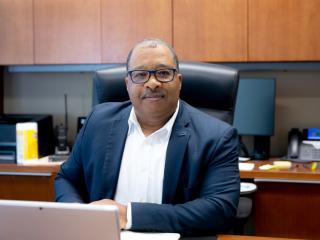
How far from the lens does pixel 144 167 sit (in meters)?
1.45

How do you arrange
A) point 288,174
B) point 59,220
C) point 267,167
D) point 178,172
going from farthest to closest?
point 267,167 → point 288,174 → point 178,172 → point 59,220

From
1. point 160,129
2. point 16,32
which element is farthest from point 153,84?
point 16,32

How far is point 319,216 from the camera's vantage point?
229 centimetres

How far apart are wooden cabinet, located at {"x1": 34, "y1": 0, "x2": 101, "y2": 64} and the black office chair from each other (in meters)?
1.06

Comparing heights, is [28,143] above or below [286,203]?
above

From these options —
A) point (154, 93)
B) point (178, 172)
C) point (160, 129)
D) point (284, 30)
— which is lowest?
point (178, 172)

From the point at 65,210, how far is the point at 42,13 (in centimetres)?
221

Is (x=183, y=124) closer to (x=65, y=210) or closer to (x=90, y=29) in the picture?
(x=65, y=210)

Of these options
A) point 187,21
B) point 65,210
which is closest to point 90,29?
point 187,21

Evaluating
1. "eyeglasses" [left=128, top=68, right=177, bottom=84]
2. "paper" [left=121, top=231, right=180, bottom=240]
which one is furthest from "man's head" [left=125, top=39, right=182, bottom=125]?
"paper" [left=121, top=231, right=180, bottom=240]

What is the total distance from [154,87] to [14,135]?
5.07 ft

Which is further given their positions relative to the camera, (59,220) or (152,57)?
(152,57)

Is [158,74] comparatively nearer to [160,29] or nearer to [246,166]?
[246,166]

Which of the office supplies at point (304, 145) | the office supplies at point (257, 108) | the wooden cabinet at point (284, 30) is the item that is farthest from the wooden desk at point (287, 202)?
the wooden cabinet at point (284, 30)
